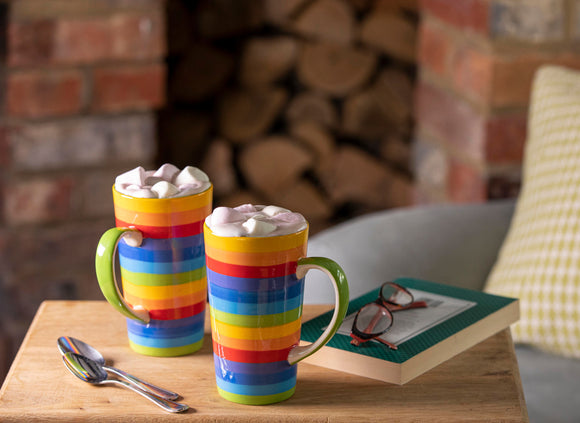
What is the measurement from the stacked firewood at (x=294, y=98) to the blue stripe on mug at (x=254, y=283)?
124 centimetres

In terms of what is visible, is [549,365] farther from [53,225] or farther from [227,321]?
[53,225]

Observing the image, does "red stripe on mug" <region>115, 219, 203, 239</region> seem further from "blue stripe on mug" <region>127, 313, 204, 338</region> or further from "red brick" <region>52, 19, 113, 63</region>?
"red brick" <region>52, 19, 113, 63</region>

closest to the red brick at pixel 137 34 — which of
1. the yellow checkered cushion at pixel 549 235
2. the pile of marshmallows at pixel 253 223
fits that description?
the yellow checkered cushion at pixel 549 235

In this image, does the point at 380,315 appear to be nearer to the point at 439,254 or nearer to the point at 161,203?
the point at 161,203

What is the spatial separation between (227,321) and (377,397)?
0.13 meters

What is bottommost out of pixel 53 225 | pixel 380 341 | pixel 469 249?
pixel 53 225

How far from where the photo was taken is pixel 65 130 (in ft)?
5.00

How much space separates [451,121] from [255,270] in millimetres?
1124

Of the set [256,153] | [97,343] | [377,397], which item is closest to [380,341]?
[377,397]

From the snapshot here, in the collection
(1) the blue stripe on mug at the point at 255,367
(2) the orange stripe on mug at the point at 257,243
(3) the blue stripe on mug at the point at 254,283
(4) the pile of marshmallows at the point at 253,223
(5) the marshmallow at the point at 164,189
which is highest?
(5) the marshmallow at the point at 164,189

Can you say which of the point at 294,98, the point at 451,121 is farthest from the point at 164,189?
the point at 294,98

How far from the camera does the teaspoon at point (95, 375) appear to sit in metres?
0.58

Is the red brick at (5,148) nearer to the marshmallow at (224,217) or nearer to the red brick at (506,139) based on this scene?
the red brick at (506,139)

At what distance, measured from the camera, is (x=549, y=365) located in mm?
946
